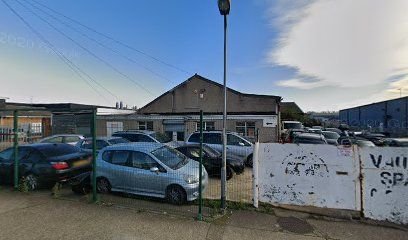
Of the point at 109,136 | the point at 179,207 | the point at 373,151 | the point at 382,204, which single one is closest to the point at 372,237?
the point at 382,204

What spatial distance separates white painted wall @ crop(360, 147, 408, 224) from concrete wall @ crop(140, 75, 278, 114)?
20486 millimetres

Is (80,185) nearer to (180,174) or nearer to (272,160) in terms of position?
(180,174)

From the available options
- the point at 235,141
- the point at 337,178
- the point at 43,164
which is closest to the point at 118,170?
the point at 43,164

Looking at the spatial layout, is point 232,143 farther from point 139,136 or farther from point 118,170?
point 118,170

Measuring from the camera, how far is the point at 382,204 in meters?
5.28

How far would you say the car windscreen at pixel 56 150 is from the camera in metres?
7.59

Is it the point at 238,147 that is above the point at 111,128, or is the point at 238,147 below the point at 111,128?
below

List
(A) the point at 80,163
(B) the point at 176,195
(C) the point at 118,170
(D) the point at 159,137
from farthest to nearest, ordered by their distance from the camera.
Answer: (D) the point at 159,137 → (A) the point at 80,163 → (C) the point at 118,170 → (B) the point at 176,195

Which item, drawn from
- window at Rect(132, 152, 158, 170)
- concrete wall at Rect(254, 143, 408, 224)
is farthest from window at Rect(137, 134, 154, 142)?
concrete wall at Rect(254, 143, 408, 224)

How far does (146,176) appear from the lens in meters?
6.44

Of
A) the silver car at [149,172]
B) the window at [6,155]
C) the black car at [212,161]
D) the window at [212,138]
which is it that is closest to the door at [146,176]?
the silver car at [149,172]

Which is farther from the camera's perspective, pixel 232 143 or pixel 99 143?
pixel 232 143

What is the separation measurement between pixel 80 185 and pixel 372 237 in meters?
6.62

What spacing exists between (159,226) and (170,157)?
2228 mm
